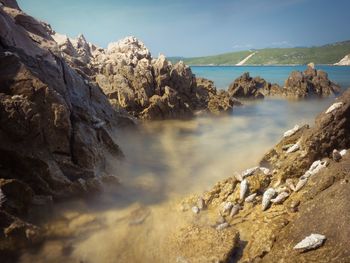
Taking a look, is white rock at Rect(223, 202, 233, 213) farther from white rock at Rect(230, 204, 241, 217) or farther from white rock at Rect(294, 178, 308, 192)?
white rock at Rect(294, 178, 308, 192)

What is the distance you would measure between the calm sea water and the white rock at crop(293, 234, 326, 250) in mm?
3364

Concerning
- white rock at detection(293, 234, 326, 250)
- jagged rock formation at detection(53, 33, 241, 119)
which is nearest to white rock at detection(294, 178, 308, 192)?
white rock at detection(293, 234, 326, 250)

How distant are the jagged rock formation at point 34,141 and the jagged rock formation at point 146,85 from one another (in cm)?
1339

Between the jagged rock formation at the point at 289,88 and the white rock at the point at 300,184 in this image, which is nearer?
the white rock at the point at 300,184

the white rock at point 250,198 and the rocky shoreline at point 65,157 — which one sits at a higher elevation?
the rocky shoreline at point 65,157

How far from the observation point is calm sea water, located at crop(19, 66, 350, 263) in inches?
356

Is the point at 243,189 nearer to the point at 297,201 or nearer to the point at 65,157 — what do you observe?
the point at 297,201

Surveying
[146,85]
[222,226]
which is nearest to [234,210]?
[222,226]

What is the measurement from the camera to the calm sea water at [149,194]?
904 centimetres

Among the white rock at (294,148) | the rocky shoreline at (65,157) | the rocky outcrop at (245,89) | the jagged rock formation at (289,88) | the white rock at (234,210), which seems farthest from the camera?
the jagged rock formation at (289,88)

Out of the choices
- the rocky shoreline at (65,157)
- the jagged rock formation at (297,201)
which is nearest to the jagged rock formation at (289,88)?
the rocky shoreline at (65,157)

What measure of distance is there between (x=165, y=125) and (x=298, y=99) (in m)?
33.7

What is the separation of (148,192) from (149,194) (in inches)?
7.3

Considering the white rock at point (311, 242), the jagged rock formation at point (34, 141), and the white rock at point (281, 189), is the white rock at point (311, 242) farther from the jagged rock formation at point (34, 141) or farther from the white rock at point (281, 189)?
the jagged rock formation at point (34, 141)
